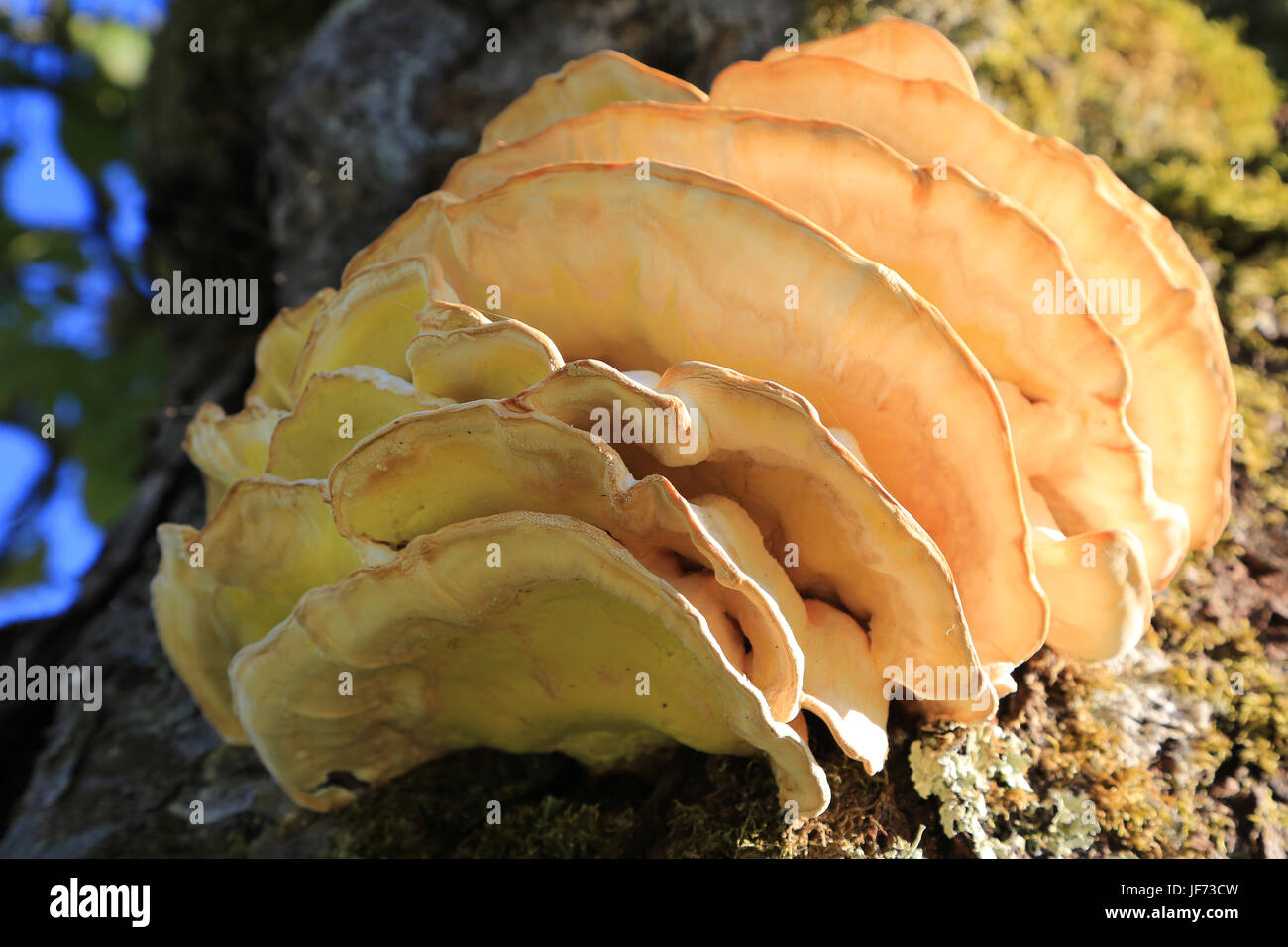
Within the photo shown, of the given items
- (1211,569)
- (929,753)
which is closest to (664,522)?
(929,753)

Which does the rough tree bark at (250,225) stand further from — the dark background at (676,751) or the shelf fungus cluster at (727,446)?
the shelf fungus cluster at (727,446)

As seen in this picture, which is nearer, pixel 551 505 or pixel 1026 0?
pixel 551 505

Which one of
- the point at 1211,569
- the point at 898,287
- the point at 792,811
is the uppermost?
the point at 898,287

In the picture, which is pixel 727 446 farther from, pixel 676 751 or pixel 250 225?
pixel 250 225

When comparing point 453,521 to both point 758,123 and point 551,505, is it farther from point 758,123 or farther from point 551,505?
point 758,123

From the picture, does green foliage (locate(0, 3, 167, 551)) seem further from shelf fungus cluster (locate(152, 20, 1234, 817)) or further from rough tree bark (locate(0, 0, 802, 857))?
shelf fungus cluster (locate(152, 20, 1234, 817))

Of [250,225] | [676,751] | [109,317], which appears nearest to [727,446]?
[676,751]

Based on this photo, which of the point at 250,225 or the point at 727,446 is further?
the point at 250,225

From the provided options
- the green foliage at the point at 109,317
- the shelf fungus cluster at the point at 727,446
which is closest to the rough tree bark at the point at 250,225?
the shelf fungus cluster at the point at 727,446

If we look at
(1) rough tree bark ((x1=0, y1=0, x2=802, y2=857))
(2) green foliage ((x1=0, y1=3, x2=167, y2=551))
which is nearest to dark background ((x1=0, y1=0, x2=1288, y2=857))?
(1) rough tree bark ((x1=0, y1=0, x2=802, y2=857))
